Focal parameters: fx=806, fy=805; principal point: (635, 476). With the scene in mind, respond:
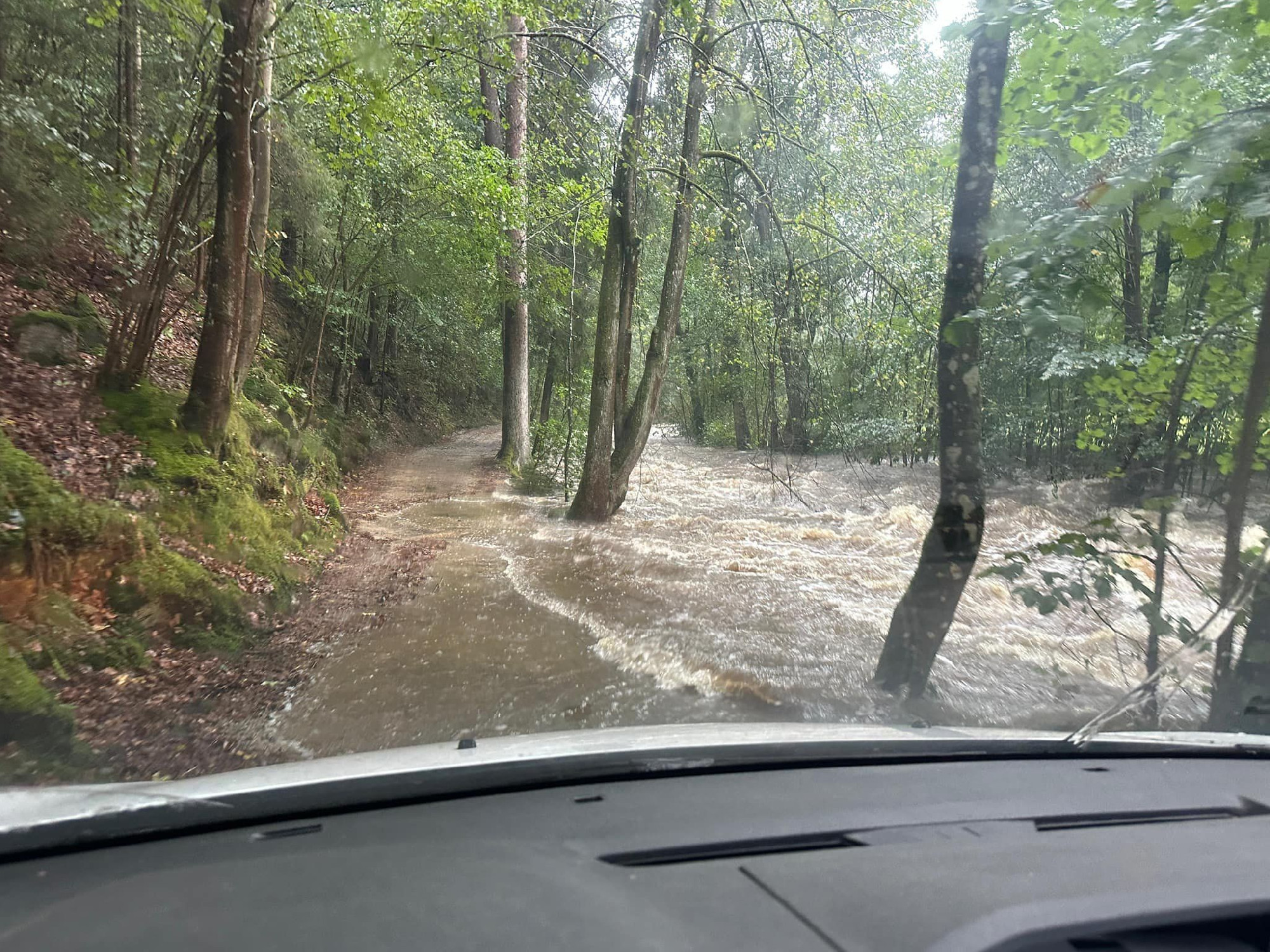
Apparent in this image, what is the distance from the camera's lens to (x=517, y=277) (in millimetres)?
16469

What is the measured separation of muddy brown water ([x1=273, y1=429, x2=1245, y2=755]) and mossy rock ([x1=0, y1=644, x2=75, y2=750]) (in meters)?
1.18

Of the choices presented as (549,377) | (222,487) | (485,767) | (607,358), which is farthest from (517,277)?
(485,767)

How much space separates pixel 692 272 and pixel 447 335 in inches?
445

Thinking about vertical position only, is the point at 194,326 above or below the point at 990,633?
above

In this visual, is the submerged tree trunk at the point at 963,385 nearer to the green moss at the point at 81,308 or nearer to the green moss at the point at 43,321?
the green moss at the point at 43,321

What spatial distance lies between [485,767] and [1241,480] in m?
4.39

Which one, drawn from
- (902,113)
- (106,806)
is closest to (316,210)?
(902,113)

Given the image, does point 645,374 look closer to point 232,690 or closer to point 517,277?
point 517,277

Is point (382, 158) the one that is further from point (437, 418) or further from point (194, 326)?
point (437, 418)

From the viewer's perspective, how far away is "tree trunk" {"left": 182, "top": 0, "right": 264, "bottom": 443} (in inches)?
295

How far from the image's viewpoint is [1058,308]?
4.33 metres

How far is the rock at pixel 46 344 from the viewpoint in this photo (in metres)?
8.14

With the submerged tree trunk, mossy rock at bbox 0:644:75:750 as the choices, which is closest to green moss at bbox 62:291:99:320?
mossy rock at bbox 0:644:75:750

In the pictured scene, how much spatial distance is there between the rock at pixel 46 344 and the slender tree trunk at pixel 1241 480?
32.9ft
